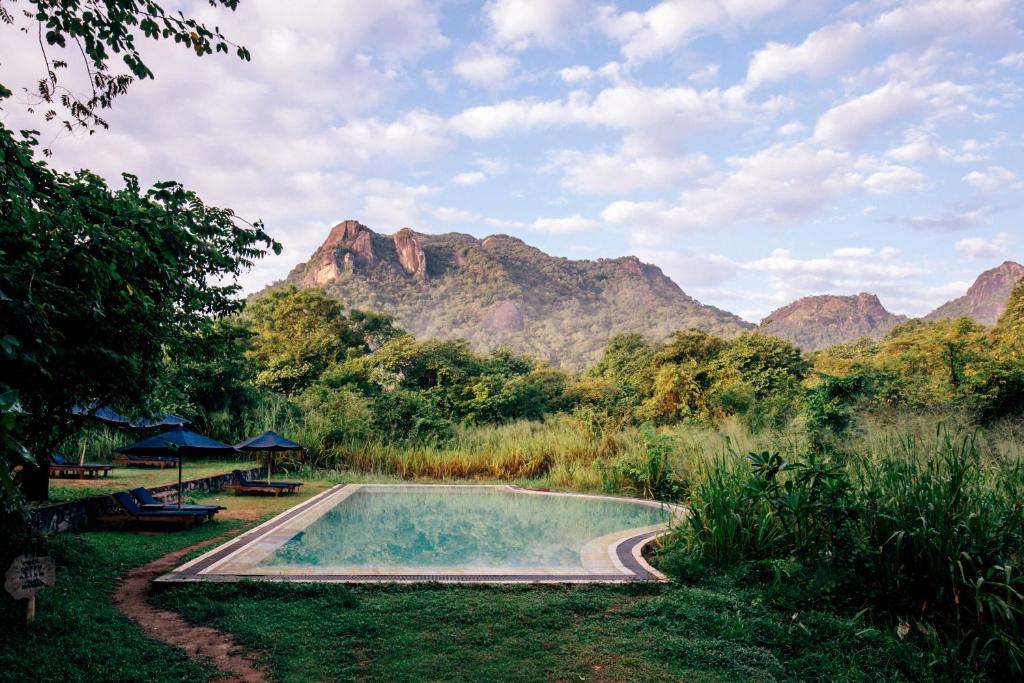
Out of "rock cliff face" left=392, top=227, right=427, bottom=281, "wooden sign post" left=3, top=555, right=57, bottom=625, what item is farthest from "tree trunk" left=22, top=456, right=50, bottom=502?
"rock cliff face" left=392, top=227, right=427, bottom=281

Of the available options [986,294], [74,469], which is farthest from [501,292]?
[74,469]

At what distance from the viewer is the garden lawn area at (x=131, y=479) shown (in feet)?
30.4

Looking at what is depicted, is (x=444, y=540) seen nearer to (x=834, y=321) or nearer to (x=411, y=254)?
(x=411, y=254)

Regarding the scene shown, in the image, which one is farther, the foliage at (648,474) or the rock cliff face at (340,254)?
the rock cliff face at (340,254)

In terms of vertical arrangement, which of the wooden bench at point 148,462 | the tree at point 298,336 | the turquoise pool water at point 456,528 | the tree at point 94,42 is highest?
the tree at point 298,336

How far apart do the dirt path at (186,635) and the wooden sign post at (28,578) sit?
684 millimetres

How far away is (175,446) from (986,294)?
58.9 m

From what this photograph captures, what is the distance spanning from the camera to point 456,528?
8812mm

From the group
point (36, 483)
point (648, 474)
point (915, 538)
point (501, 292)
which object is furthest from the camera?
point (501, 292)

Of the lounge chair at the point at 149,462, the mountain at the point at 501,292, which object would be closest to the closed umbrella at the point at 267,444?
the lounge chair at the point at 149,462

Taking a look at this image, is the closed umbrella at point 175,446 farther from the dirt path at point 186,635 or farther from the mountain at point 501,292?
the mountain at point 501,292

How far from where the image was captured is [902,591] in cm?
432

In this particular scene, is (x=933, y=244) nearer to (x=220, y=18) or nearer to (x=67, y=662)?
(x=220, y=18)

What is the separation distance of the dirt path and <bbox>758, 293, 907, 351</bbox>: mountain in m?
59.0
